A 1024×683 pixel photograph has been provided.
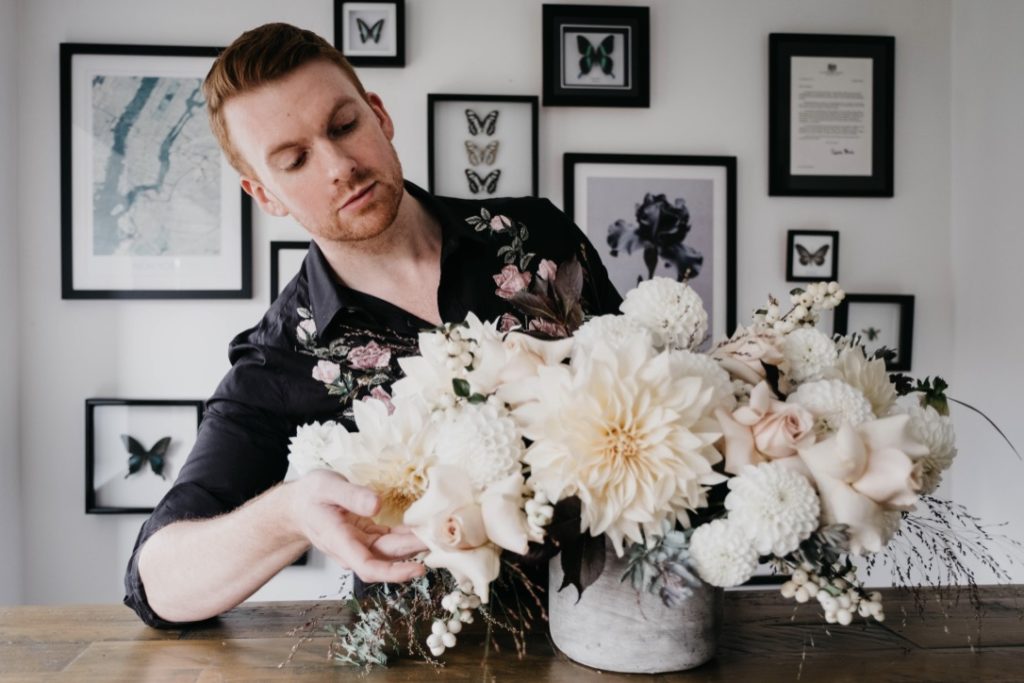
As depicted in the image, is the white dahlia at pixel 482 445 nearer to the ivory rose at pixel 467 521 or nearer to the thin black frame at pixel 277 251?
the ivory rose at pixel 467 521

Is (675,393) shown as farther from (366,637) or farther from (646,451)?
(366,637)

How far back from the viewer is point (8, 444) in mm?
2115

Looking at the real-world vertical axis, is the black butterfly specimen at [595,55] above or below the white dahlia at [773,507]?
above

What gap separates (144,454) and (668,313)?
194 cm

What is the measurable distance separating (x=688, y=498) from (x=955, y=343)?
215cm

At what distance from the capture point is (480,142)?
2.21 metres

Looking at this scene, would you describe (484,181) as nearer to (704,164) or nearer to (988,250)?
(704,164)

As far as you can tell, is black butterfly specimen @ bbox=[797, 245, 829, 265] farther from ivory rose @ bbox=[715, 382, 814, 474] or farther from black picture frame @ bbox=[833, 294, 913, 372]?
ivory rose @ bbox=[715, 382, 814, 474]

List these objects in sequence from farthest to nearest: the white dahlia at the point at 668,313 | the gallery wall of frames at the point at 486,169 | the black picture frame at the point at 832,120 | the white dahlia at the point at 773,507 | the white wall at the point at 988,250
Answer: the black picture frame at the point at 832,120 → the gallery wall of frames at the point at 486,169 → the white wall at the point at 988,250 → the white dahlia at the point at 668,313 → the white dahlia at the point at 773,507

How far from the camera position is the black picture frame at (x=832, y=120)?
90.4 inches

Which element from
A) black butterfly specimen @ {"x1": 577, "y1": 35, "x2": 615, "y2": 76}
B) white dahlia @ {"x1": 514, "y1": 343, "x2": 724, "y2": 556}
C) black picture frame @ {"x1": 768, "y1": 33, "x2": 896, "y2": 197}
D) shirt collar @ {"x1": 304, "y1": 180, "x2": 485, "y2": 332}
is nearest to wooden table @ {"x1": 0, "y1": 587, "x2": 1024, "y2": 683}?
white dahlia @ {"x1": 514, "y1": 343, "x2": 724, "y2": 556}

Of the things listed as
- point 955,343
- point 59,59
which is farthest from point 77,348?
point 955,343

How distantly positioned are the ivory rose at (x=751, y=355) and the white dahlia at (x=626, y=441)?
8 cm

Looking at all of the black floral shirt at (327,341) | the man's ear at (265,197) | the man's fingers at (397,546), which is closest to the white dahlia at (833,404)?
the man's fingers at (397,546)
